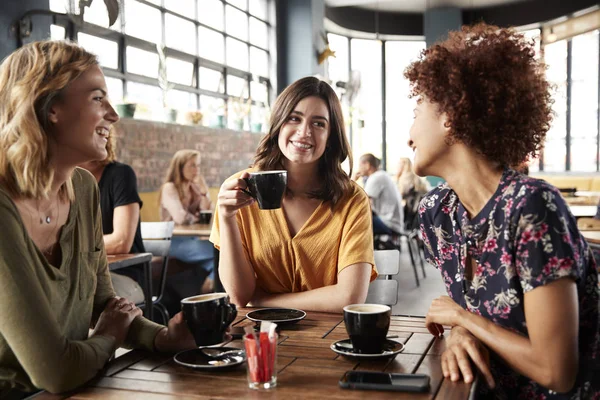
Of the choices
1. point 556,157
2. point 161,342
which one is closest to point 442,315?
point 161,342

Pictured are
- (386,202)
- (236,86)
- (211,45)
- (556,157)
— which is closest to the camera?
(386,202)

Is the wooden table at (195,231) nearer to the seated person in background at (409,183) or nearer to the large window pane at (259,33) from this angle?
the seated person in background at (409,183)

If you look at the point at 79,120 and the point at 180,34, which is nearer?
the point at 79,120

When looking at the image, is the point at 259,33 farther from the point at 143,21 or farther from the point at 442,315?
the point at 442,315

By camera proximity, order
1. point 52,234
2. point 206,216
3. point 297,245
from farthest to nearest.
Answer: point 206,216 → point 297,245 → point 52,234

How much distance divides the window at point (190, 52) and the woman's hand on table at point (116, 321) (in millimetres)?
4108

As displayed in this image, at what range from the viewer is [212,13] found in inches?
324

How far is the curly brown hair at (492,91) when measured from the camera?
1284 mm

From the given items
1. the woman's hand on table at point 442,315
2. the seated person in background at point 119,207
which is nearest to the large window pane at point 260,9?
the seated person in background at point 119,207

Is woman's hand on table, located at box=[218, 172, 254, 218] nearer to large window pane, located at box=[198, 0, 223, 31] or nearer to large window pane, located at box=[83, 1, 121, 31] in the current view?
large window pane, located at box=[83, 1, 121, 31]

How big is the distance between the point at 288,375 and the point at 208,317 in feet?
0.58

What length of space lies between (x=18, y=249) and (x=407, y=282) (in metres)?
A: 5.59

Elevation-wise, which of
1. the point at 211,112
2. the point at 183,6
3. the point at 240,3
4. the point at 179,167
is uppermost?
the point at 240,3

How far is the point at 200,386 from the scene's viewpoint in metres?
1.01
